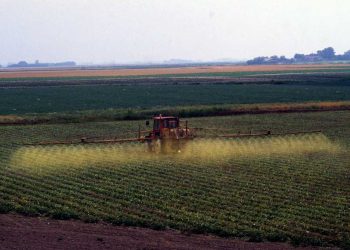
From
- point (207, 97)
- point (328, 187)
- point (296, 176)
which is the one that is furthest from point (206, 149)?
point (207, 97)

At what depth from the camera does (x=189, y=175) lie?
25.0 metres

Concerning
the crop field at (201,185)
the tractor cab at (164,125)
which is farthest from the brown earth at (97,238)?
the tractor cab at (164,125)

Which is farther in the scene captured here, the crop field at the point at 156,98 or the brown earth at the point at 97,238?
the crop field at the point at 156,98

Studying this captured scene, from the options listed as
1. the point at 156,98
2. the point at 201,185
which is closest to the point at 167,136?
the point at 201,185

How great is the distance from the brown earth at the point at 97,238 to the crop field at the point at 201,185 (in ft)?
1.65

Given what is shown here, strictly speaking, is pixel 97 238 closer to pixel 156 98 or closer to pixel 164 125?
pixel 164 125

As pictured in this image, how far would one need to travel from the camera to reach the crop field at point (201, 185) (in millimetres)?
18016

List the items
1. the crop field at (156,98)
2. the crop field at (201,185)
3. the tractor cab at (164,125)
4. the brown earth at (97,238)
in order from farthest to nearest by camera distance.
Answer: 1. the crop field at (156,98)
2. the tractor cab at (164,125)
3. the crop field at (201,185)
4. the brown earth at (97,238)

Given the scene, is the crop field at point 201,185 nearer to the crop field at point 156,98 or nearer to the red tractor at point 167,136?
the red tractor at point 167,136

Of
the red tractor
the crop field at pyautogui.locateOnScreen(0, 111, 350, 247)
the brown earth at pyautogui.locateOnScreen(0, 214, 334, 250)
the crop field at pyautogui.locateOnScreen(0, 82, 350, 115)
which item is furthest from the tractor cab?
the crop field at pyautogui.locateOnScreen(0, 82, 350, 115)

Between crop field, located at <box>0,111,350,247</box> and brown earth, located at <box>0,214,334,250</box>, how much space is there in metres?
0.50

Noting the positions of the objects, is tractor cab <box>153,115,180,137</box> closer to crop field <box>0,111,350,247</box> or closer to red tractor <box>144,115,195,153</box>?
red tractor <box>144,115,195,153</box>

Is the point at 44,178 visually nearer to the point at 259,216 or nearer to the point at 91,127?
the point at 259,216

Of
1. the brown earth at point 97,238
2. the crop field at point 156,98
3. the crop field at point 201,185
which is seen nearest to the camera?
the brown earth at point 97,238
